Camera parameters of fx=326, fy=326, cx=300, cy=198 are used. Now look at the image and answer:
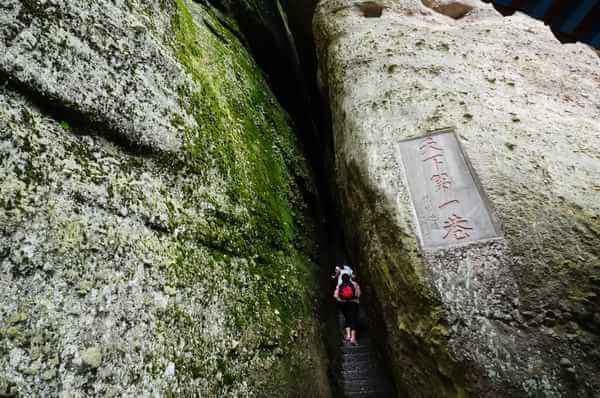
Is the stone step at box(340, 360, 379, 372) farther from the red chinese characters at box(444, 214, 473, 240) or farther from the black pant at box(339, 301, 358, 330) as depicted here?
the red chinese characters at box(444, 214, 473, 240)

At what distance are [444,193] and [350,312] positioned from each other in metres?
2.91

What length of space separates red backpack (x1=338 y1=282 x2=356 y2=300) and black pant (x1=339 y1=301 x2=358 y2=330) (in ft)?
0.45

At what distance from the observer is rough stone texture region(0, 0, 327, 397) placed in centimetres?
150

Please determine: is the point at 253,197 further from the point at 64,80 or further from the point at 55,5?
the point at 55,5

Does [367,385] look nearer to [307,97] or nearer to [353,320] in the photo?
[353,320]

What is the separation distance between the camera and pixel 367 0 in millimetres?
5266

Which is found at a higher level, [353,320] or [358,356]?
[353,320]

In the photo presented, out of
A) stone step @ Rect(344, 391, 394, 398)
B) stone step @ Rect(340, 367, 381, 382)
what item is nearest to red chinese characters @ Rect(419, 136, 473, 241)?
stone step @ Rect(344, 391, 394, 398)

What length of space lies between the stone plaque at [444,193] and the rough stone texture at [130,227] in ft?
5.04

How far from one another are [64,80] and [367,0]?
4809mm

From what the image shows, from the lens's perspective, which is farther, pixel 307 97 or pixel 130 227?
pixel 307 97

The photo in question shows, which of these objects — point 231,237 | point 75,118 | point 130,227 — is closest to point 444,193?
point 231,237

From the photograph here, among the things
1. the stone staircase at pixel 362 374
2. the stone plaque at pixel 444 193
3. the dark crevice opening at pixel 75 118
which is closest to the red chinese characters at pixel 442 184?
the stone plaque at pixel 444 193

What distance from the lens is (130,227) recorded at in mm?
2002
